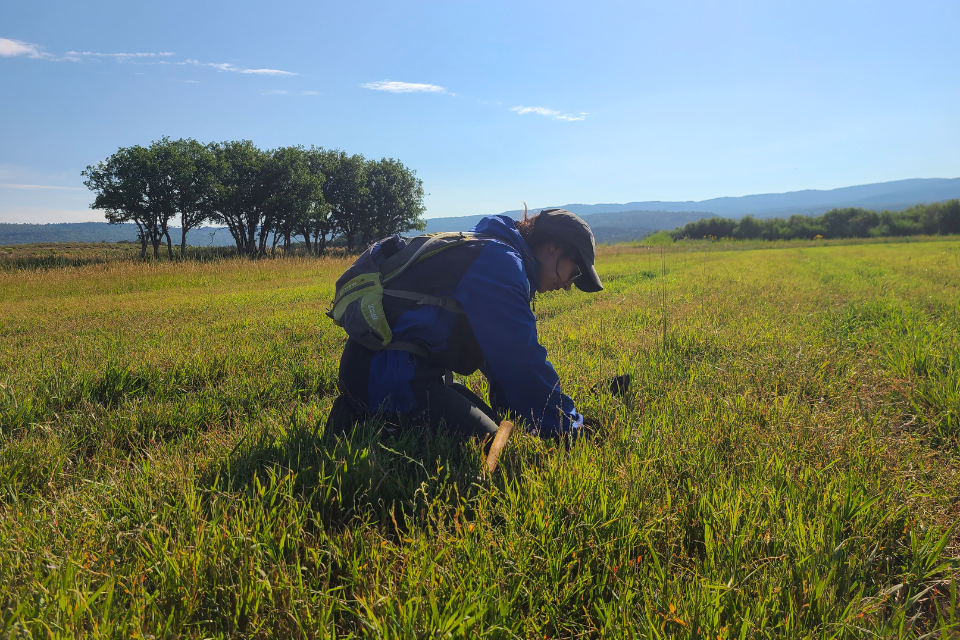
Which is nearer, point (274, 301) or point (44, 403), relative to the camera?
point (44, 403)

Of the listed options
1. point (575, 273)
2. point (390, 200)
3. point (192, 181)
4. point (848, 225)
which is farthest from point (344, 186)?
point (848, 225)

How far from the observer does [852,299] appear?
7.52 meters

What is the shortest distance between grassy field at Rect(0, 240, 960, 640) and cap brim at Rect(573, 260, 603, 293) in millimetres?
724

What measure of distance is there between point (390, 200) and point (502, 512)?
59.5 meters

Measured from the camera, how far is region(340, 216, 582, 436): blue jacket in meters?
2.21

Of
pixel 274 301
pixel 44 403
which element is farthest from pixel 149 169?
pixel 44 403

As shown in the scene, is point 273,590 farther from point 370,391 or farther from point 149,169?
point 149,169

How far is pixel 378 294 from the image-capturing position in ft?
7.80

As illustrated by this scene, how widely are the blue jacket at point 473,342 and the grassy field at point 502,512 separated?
0.64 ft

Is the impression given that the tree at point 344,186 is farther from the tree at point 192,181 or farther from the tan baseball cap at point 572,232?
the tan baseball cap at point 572,232

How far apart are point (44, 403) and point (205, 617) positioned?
295 centimetres

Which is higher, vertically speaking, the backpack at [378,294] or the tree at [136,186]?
the tree at [136,186]

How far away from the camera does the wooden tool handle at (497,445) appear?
1922mm

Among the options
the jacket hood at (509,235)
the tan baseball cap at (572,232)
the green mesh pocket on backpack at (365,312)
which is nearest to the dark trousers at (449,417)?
the green mesh pocket on backpack at (365,312)
